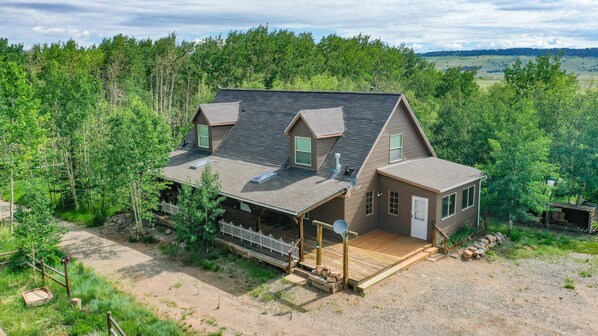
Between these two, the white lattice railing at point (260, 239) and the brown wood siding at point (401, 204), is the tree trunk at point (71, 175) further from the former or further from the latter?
the brown wood siding at point (401, 204)

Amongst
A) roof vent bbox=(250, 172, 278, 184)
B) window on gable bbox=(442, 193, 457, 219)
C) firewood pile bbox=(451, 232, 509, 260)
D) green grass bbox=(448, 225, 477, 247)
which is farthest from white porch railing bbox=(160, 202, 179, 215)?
firewood pile bbox=(451, 232, 509, 260)

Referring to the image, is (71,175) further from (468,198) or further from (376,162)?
(468,198)

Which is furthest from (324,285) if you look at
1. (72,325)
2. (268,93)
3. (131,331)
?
(268,93)

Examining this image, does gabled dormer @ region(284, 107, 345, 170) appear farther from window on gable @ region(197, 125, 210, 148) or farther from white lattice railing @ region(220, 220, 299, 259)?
window on gable @ region(197, 125, 210, 148)

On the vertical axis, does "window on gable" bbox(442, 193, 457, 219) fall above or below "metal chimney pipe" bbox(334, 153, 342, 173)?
below

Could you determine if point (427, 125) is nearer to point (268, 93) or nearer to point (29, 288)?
point (268, 93)
